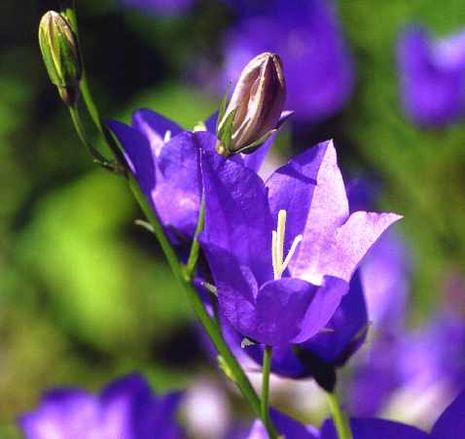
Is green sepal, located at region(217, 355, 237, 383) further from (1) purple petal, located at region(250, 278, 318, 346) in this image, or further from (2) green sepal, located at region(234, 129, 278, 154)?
(2) green sepal, located at region(234, 129, 278, 154)

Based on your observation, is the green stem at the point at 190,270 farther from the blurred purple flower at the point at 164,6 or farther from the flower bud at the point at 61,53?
the blurred purple flower at the point at 164,6

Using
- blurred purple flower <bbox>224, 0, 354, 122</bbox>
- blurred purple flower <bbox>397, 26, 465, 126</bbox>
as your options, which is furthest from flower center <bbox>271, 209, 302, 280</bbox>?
blurred purple flower <bbox>224, 0, 354, 122</bbox>

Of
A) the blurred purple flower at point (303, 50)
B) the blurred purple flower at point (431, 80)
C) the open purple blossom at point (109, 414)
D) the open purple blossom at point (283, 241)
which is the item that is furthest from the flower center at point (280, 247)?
the blurred purple flower at point (303, 50)

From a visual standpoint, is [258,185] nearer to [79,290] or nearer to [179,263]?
[179,263]

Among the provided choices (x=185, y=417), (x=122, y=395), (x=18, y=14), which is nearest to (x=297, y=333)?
(x=122, y=395)

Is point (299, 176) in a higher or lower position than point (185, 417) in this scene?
higher

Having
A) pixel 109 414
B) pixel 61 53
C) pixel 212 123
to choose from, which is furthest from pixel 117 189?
pixel 61 53

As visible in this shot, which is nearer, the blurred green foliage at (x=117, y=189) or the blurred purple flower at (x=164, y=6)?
the blurred green foliage at (x=117, y=189)
